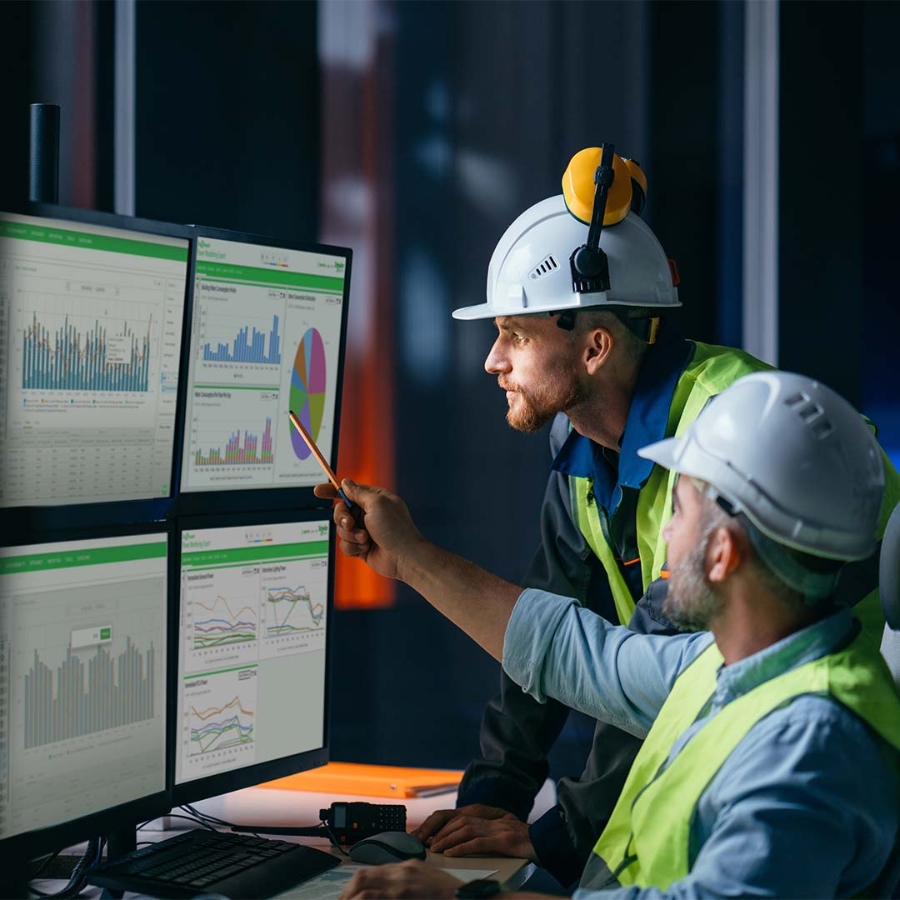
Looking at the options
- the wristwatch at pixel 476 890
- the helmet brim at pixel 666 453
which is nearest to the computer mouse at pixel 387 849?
the wristwatch at pixel 476 890

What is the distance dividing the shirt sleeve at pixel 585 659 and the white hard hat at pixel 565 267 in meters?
0.60

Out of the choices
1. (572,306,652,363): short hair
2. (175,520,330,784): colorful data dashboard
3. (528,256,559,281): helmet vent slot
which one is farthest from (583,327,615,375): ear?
(175,520,330,784): colorful data dashboard

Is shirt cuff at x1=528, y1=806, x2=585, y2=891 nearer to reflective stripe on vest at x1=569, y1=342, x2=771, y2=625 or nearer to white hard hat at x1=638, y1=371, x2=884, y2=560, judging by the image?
reflective stripe on vest at x1=569, y1=342, x2=771, y2=625

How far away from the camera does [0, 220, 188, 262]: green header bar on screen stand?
1.31 meters

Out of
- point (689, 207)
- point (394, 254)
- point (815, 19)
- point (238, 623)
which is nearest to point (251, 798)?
point (238, 623)

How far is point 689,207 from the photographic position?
369 cm

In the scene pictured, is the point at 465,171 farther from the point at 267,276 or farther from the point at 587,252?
the point at 267,276

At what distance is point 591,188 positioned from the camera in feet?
6.23

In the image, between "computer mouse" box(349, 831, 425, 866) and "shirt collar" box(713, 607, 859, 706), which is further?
"computer mouse" box(349, 831, 425, 866)

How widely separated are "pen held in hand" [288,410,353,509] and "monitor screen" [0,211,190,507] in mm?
208

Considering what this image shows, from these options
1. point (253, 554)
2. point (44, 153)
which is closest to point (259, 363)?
Result: point (253, 554)

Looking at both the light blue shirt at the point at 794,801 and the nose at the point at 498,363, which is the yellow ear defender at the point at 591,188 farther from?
the light blue shirt at the point at 794,801

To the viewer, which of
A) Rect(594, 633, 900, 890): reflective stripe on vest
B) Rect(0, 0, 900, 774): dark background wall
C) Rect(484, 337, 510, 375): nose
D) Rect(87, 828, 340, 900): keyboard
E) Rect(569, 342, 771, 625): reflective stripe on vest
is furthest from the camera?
Rect(0, 0, 900, 774): dark background wall

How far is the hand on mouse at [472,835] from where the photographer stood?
64.2 inches
